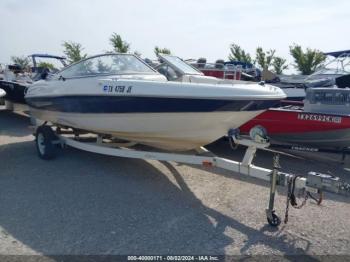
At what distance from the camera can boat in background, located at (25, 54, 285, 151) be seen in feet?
13.7

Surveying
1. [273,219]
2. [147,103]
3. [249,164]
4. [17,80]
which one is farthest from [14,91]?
[273,219]

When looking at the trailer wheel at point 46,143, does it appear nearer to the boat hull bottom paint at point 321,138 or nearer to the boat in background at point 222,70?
the boat in background at point 222,70

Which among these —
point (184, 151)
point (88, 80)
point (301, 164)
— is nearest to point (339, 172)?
point (301, 164)

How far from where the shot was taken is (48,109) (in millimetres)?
6152

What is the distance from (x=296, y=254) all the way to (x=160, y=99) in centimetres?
219

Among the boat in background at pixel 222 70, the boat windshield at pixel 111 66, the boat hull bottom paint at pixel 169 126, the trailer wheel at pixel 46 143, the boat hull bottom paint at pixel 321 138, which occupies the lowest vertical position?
the trailer wheel at pixel 46 143

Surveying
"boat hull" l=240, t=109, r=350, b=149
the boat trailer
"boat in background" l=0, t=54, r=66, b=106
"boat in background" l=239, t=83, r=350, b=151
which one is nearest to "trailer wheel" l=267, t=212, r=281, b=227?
the boat trailer

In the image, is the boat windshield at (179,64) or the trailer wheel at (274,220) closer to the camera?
the trailer wheel at (274,220)

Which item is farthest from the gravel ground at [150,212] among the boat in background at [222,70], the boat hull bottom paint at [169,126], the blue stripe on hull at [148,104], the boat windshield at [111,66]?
the boat in background at [222,70]

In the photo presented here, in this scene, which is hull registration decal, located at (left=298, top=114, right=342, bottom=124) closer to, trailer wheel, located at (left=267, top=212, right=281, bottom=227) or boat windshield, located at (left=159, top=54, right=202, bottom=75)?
boat windshield, located at (left=159, top=54, right=202, bottom=75)

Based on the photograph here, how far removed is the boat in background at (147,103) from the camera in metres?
4.18

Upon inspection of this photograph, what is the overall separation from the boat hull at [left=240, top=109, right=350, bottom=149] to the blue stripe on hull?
148 cm

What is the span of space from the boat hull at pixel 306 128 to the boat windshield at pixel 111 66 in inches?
78.5

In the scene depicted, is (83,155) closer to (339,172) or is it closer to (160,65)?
(160,65)
